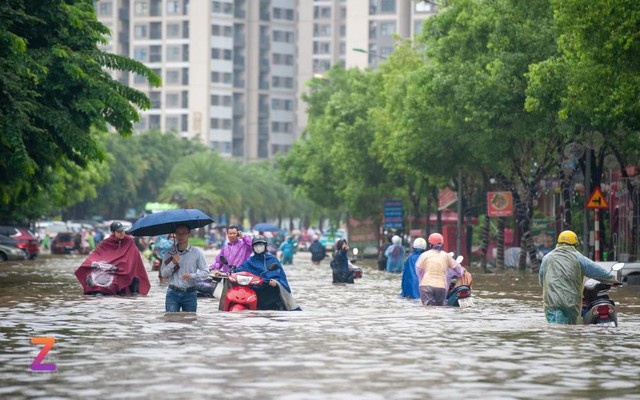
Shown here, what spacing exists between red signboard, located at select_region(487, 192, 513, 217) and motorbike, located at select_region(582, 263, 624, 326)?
37.1 meters

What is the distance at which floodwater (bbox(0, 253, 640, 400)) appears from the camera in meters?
12.8

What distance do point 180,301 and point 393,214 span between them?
5620cm

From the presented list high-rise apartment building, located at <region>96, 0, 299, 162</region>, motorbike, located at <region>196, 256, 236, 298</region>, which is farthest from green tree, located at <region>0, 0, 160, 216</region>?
high-rise apartment building, located at <region>96, 0, 299, 162</region>

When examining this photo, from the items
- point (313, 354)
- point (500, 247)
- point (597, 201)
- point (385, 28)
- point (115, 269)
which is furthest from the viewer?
point (385, 28)

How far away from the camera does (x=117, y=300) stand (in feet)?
90.4

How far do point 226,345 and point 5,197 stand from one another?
67.6ft

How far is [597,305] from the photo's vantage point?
21.1 meters

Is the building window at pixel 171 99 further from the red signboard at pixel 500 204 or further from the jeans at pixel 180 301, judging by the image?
the jeans at pixel 180 301

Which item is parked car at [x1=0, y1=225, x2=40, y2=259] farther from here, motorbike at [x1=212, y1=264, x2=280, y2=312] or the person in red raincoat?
motorbike at [x1=212, y1=264, x2=280, y2=312]

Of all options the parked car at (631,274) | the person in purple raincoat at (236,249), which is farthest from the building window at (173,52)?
the person in purple raincoat at (236,249)

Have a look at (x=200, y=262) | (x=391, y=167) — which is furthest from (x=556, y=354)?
(x=391, y=167)

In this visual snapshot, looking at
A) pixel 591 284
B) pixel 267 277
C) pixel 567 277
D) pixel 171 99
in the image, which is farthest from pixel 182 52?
pixel 567 277

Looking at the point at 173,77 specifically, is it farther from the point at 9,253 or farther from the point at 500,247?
the point at 500,247

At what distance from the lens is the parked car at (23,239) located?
67.0 m
